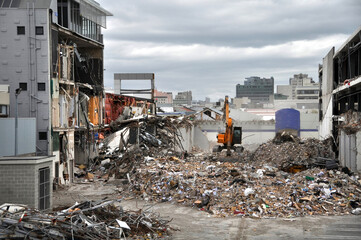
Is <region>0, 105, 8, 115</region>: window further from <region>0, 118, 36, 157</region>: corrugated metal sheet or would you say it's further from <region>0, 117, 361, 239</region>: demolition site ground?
<region>0, 117, 361, 239</region>: demolition site ground

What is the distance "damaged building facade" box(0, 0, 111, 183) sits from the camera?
898 inches

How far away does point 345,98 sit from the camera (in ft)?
109

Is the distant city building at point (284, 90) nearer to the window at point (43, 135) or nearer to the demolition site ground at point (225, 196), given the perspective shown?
the demolition site ground at point (225, 196)

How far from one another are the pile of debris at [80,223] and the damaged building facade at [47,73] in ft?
35.0

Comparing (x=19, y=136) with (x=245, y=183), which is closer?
(x=19, y=136)

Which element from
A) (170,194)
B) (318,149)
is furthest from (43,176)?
(318,149)

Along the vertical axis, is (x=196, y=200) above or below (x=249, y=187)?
below

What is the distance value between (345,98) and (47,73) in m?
21.6

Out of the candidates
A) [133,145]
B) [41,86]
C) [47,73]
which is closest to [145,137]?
[133,145]

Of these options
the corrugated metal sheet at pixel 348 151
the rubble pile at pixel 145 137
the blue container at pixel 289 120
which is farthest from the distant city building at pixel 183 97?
the corrugated metal sheet at pixel 348 151

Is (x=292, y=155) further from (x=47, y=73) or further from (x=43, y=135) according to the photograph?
(x=47, y=73)

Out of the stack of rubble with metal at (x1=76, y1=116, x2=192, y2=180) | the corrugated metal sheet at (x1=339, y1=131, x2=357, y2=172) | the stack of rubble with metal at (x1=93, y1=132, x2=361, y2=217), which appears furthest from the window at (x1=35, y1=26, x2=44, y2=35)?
the corrugated metal sheet at (x1=339, y1=131, x2=357, y2=172)

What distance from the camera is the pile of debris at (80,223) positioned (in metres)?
11.3

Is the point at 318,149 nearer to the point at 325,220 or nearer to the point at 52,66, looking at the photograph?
the point at 325,220
